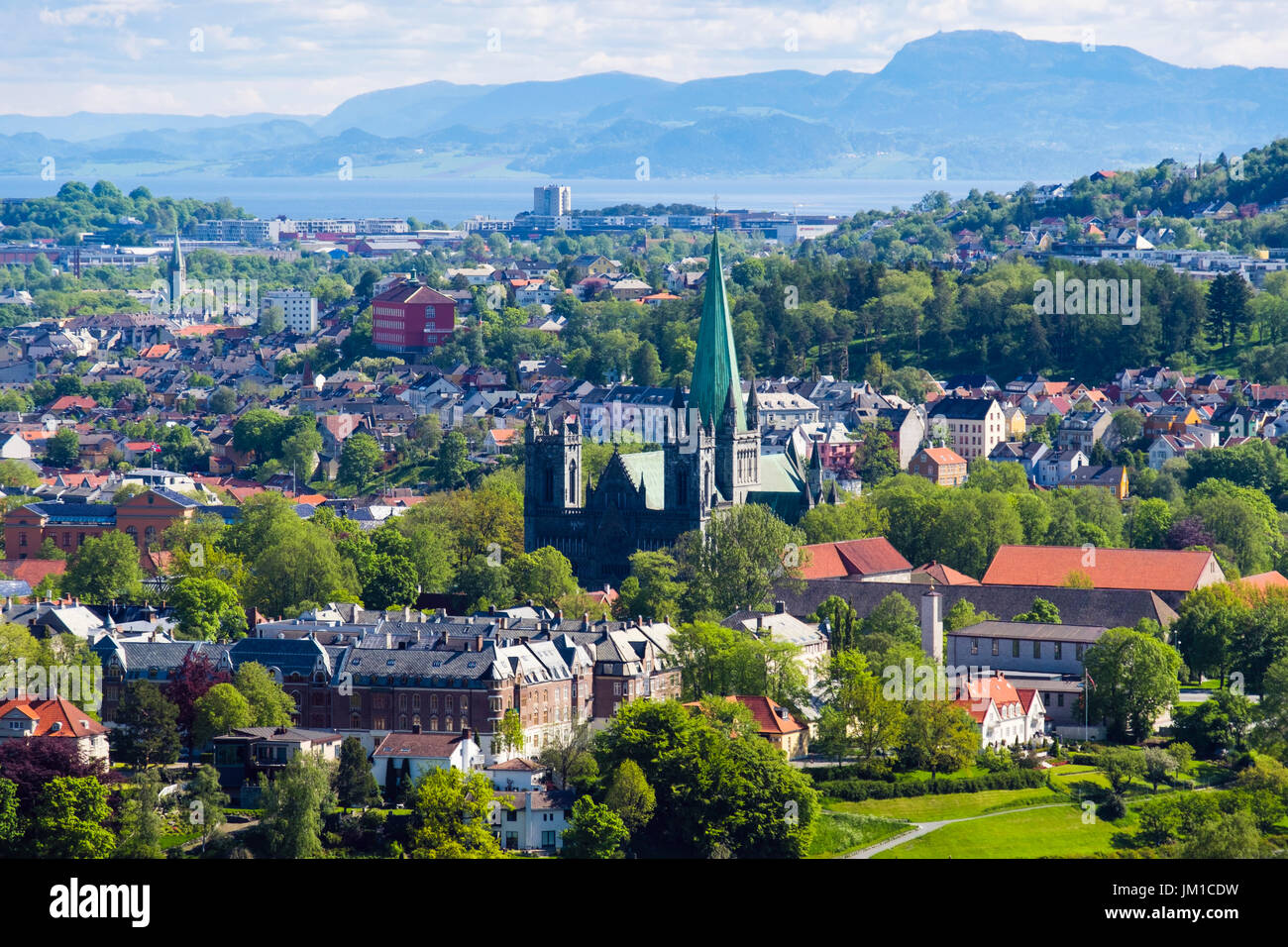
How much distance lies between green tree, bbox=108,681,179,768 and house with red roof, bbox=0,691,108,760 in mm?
488

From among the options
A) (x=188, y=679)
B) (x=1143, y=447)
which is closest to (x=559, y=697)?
(x=188, y=679)

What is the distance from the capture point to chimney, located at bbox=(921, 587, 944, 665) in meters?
65.0

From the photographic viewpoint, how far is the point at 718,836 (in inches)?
1924

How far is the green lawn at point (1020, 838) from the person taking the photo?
49156 millimetres

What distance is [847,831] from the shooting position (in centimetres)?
5028

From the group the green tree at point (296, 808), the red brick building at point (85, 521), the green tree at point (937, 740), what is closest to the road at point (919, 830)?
the green tree at point (937, 740)

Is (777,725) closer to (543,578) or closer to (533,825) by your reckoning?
(533,825)

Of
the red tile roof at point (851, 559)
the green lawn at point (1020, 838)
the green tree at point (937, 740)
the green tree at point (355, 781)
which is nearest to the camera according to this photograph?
the green lawn at point (1020, 838)

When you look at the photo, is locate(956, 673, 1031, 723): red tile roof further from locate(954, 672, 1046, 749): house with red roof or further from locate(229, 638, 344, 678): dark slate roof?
locate(229, 638, 344, 678): dark slate roof

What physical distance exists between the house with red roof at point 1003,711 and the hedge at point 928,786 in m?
2.35

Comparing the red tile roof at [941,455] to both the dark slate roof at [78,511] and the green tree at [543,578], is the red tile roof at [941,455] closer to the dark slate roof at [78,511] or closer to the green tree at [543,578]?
the dark slate roof at [78,511]

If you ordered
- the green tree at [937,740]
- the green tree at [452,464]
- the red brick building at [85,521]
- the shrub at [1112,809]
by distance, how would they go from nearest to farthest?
the shrub at [1112,809] < the green tree at [937,740] < the red brick building at [85,521] < the green tree at [452,464]

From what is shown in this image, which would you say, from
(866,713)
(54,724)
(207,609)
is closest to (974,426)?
(207,609)
